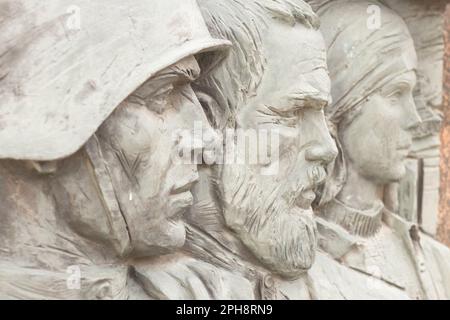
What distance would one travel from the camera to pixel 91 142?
8.42 ft

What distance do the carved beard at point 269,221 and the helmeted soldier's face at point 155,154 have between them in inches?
7.9

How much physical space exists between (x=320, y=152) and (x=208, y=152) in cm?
39

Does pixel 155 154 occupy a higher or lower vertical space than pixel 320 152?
higher

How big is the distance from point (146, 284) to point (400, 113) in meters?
1.16

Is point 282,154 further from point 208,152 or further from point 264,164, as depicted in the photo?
point 208,152

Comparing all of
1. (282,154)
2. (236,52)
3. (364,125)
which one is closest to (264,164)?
(282,154)

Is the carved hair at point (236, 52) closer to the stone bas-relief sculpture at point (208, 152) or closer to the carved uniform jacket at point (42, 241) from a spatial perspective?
the stone bas-relief sculpture at point (208, 152)

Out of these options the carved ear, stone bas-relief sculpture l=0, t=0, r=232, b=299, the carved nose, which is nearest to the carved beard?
the carved nose

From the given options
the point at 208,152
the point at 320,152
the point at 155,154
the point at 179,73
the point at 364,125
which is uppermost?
the point at 179,73

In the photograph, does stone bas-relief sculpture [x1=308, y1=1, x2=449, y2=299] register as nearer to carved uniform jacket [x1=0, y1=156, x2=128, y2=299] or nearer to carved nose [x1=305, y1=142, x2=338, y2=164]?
carved nose [x1=305, y1=142, x2=338, y2=164]

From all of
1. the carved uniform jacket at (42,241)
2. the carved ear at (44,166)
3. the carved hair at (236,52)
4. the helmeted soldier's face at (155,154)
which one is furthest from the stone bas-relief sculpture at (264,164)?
the carved ear at (44,166)

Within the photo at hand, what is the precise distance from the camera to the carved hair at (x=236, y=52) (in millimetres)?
2902

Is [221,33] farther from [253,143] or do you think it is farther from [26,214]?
[26,214]

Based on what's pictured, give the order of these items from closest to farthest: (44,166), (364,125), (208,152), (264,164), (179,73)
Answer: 1. (44,166)
2. (179,73)
3. (208,152)
4. (264,164)
5. (364,125)
